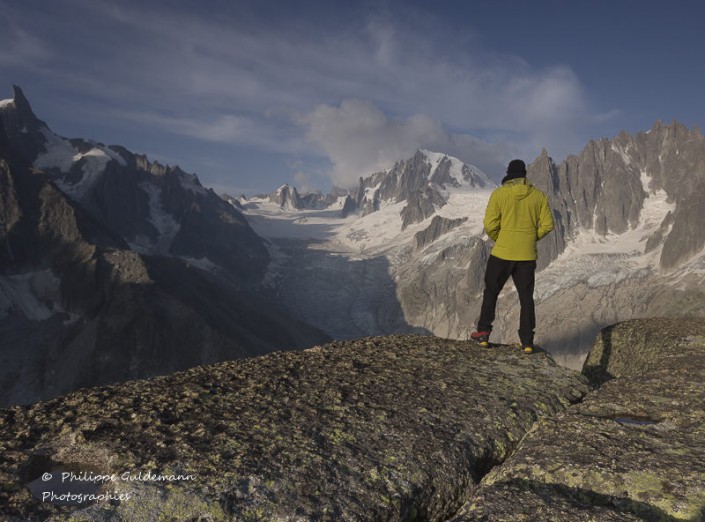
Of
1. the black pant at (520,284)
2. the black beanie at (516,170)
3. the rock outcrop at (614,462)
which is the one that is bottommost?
the rock outcrop at (614,462)

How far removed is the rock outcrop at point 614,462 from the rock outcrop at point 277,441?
0.75m

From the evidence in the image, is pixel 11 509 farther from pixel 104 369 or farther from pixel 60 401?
pixel 104 369

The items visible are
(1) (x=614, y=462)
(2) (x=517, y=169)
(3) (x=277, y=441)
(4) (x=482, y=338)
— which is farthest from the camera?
(4) (x=482, y=338)

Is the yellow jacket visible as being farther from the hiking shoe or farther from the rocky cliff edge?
the rocky cliff edge

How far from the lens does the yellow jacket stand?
12359 millimetres

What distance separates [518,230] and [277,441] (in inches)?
336

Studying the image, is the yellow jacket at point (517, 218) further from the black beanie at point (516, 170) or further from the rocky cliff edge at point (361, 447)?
the rocky cliff edge at point (361, 447)

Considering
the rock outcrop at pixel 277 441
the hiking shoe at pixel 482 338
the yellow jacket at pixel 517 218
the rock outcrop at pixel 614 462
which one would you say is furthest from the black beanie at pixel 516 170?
the rock outcrop at pixel 614 462

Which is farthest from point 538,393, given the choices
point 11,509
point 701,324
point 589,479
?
point 701,324

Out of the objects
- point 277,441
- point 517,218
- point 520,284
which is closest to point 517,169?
point 517,218

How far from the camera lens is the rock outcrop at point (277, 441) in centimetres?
517

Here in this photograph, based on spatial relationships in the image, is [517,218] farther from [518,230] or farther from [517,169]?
[517,169]

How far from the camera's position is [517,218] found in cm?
1245

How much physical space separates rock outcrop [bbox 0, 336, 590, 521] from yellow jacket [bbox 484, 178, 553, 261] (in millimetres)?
3652
